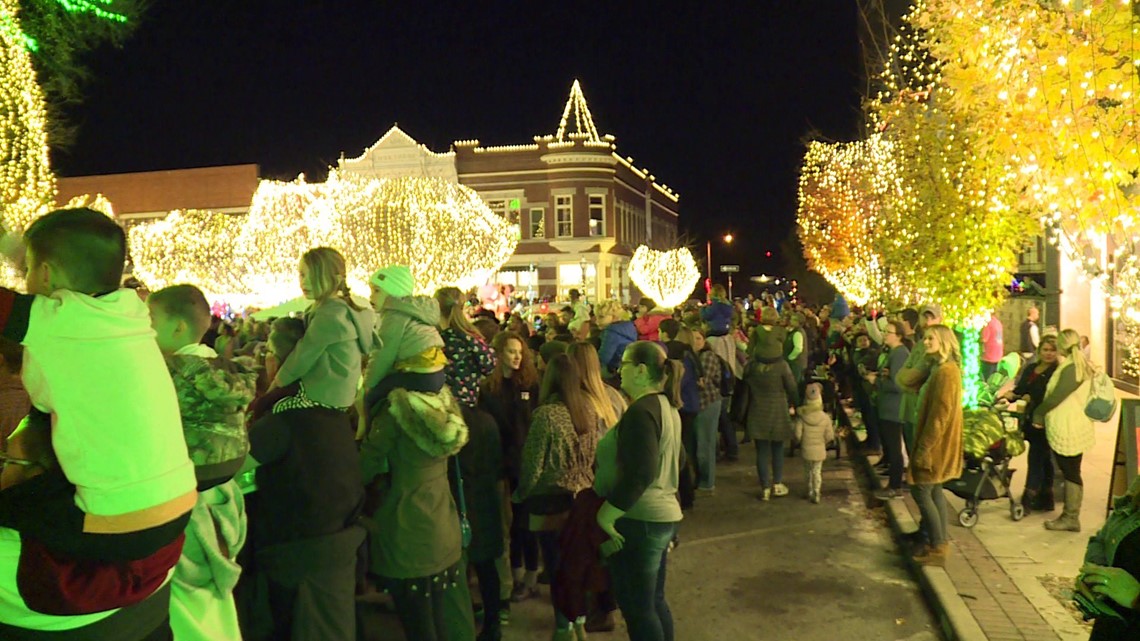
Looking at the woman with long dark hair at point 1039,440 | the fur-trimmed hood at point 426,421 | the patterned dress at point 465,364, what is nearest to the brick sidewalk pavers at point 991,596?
the woman with long dark hair at point 1039,440

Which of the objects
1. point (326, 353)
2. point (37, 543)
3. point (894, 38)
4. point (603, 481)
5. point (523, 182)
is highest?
point (523, 182)

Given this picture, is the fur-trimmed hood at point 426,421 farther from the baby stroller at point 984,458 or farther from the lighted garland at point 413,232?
the lighted garland at point 413,232

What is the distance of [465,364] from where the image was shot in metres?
5.20

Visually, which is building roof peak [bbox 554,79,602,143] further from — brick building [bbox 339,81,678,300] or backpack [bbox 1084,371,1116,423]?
backpack [bbox 1084,371,1116,423]

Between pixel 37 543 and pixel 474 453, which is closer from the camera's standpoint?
pixel 37 543

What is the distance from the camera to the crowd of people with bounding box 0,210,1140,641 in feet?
6.75

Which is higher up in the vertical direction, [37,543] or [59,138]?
[59,138]

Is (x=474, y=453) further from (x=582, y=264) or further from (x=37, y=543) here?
(x=582, y=264)

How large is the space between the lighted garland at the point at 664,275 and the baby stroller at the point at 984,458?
1437 centimetres

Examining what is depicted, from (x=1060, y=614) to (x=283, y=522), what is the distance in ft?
17.0

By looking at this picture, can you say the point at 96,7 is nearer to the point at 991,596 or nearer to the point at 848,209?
the point at 991,596

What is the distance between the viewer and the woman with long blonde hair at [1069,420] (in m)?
7.40

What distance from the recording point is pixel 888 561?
7.25m

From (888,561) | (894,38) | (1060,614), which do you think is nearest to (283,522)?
(1060,614)
